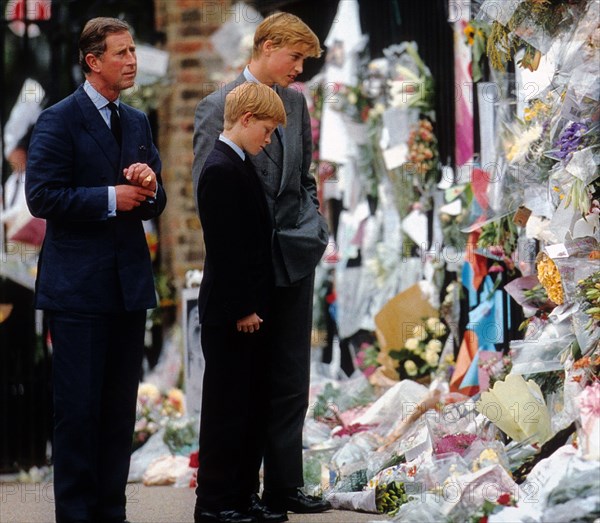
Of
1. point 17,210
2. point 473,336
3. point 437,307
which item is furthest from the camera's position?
point 17,210

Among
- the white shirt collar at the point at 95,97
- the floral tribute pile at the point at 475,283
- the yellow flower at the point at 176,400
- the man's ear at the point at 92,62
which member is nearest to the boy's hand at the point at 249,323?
the floral tribute pile at the point at 475,283

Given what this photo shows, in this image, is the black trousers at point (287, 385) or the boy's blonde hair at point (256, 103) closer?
the boy's blonde hair at point (256, 103)

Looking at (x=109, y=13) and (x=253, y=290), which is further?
(x=109, y=13)

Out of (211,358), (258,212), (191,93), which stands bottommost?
(211,358)

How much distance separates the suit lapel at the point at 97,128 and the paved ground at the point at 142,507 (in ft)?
5.21

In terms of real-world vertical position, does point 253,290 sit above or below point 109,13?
below

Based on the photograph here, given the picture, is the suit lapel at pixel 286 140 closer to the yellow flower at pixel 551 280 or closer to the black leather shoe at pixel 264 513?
the yellow flower at pixel 551 280

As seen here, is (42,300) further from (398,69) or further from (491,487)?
(398,69)

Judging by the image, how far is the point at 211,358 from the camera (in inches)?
200

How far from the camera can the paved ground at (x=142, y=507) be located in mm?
5473

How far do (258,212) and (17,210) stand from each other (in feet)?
12.1

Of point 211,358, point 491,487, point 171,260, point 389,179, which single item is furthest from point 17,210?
point 491,487

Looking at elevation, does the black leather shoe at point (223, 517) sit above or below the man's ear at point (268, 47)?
below

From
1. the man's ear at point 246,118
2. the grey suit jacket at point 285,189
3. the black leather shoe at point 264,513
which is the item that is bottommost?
the black leather shoe at point 264,513
